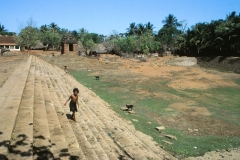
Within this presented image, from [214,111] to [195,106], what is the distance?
3.48 feet

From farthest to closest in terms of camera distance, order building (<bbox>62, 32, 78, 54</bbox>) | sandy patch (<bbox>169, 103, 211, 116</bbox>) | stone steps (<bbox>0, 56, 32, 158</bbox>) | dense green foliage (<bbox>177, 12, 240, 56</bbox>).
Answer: building (<bbox>62, 32, 78, 54</bbox>)
dense green foliage (<bbox>177, 12, 240, 56</bbox>)
sandy patch (<bbox>169, 103, 211, 116</bbox>)
stone steps (<bbox>0, 56, 32, 158</bbox>)

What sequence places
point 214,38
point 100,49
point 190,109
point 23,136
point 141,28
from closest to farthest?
point 23,136 < point 190,109 < point 214,38 < point 100,49 < point 141,28

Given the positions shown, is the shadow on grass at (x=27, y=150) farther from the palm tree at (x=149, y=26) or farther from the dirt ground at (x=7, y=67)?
the palm tree at (x=149, y=26)

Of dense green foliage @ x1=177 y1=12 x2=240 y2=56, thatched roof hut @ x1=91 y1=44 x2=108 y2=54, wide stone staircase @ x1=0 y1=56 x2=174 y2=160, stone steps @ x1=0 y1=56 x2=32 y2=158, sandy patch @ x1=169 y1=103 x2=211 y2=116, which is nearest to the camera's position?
stone steps @ x1=0 y1=56 x2=32 y2=158

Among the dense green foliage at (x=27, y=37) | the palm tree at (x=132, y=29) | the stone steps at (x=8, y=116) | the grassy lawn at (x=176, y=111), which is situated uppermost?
the palm tree at (x=132, y=29)

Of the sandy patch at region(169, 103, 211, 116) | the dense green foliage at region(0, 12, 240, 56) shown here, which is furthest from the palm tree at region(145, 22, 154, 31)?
the sandy patch at region(169, 103, 211, 116)

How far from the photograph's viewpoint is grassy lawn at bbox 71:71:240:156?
6.64m

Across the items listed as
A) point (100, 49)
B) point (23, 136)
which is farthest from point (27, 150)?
point (100, 49)

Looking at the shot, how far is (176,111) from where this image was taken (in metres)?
10.1

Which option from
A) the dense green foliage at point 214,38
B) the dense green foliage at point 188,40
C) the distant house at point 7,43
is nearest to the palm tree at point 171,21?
the dense green foliage at point 188,40

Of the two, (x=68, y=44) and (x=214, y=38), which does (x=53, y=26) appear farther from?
(x=214, y=38)

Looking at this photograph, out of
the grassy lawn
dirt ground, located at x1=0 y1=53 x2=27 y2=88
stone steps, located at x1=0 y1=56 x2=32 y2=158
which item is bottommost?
the grassy lawn

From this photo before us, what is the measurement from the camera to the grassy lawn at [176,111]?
261 inches

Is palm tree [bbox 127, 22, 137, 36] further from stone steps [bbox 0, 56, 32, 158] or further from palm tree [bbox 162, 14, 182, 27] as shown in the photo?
stone steps [bbox 0, 56, 32, 158]
